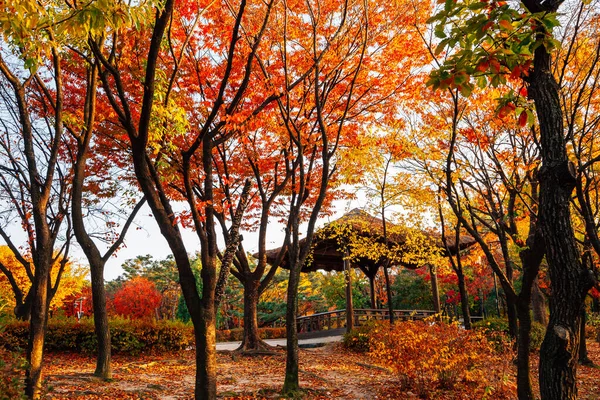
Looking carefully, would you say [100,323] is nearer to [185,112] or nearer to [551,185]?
[185,112]

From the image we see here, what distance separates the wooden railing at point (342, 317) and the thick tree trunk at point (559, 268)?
15467mm

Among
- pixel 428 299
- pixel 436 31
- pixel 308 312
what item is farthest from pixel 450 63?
pixel 308 312

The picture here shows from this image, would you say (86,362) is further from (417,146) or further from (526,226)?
(526,226)

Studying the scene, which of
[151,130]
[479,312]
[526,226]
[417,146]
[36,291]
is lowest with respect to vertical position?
[479,312]

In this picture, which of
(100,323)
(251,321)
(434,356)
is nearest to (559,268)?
(434,356)

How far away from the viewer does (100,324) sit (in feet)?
26.0

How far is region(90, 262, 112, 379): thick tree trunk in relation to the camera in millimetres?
7848

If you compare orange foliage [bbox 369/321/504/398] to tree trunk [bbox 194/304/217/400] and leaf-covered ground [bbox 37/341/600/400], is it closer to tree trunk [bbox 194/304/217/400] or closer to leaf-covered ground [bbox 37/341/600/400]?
leaf-covered ground [bbox 37/341/600/400]

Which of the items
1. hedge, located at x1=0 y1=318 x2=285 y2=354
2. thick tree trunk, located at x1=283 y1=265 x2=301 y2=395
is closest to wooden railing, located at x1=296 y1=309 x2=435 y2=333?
hedge, located at x1=0 y1=318 x2=285 y2=354

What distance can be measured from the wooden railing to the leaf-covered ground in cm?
545

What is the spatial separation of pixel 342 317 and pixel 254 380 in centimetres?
1118

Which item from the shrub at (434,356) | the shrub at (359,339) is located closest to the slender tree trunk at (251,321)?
the shrub at (359,339)

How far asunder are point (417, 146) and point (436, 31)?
8.32 m

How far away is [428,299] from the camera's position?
24.5 metres
